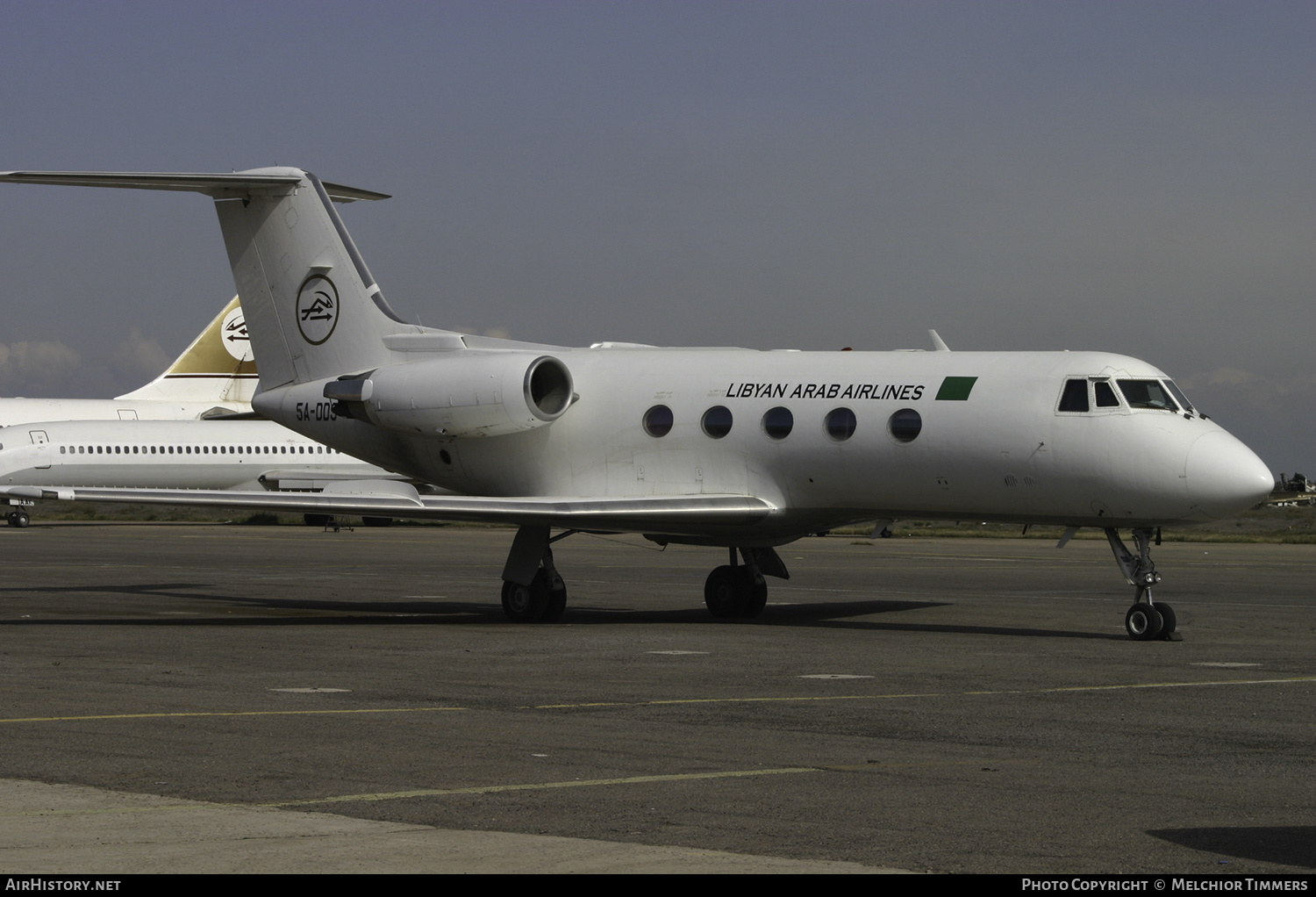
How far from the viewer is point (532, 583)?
70.4 feet

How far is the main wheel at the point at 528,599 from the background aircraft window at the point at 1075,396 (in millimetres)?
6899

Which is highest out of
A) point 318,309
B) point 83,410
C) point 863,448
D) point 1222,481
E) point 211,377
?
point 211,377

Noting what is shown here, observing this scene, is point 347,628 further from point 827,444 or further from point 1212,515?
point 1212,515

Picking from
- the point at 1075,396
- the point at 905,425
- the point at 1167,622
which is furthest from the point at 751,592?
the point at 1167,622

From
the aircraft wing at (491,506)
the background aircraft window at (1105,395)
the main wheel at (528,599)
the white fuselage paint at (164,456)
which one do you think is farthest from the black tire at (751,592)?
the white fuselage paint at (164,456)

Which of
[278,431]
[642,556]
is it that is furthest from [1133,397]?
[278,431]

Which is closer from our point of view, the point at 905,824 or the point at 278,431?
the point at 905,824

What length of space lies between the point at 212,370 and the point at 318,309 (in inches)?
2208

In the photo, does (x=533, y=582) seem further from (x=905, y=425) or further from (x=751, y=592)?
(x=905, y=425)

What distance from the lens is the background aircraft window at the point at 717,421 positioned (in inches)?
838

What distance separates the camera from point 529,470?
22.8m

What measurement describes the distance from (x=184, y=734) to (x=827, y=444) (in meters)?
10.8

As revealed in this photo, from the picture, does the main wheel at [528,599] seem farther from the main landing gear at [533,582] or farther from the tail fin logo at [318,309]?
the tail fin logo at [318,309]
